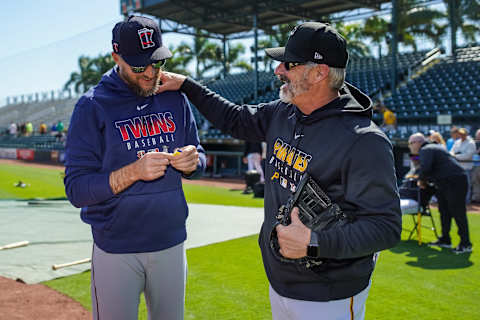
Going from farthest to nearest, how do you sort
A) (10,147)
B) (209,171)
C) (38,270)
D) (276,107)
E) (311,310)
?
(10,147), (209,171), (38,270), (276,107), (311,310)

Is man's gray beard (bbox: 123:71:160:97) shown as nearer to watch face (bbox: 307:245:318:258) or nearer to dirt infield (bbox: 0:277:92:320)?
watch face (bbox: 307:245:318:258)

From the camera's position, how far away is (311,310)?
189 cm

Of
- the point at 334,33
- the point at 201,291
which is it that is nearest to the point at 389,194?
the point at 334,33

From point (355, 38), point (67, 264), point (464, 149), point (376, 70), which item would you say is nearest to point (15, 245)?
point (67, 264)

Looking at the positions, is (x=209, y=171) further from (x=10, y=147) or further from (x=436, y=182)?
(x=10, y=147)

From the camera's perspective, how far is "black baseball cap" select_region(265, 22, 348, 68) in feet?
6.17

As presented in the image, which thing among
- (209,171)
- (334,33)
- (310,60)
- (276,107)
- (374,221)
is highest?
(334,33)

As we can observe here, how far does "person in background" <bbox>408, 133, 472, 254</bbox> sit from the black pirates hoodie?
15.4 ft

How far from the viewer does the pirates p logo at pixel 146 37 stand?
2186 mm

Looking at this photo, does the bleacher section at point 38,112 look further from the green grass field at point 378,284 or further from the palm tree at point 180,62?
the green grass field at point 378,284

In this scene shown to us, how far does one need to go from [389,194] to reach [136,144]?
1.28 m

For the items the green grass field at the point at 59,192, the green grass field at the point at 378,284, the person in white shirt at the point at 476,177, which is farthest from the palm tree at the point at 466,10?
the green grass field at the point at 378,284

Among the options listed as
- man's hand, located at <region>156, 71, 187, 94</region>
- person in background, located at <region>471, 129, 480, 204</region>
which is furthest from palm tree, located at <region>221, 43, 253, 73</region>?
man's hand, located at <region>156, 71, 187, 94</region>

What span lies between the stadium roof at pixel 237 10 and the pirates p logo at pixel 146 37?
59.9 ft
